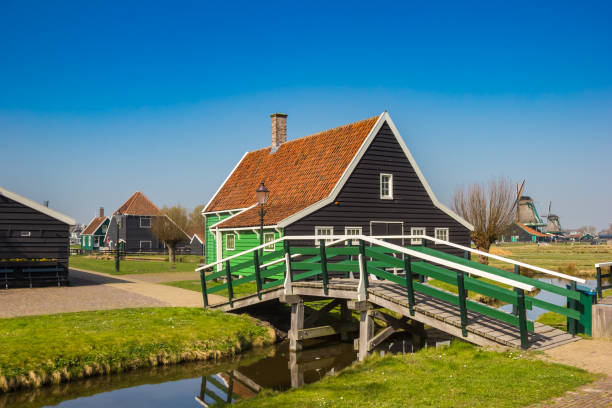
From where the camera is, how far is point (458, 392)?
7.76 metres

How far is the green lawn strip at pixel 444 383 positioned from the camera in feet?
24.5

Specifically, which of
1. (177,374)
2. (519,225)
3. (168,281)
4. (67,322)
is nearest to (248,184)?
(168,281)

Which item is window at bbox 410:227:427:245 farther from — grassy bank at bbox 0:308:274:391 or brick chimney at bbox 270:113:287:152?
grassy bank at bbox 0:308:274:391

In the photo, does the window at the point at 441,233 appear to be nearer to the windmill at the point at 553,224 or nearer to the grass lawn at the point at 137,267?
the grass lawn at the point at 137,267

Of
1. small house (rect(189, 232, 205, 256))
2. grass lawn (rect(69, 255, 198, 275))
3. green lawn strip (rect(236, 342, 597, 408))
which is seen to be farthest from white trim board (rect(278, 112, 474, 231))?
small house (rect(189, 232, 205, 256))

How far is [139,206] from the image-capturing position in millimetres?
66812

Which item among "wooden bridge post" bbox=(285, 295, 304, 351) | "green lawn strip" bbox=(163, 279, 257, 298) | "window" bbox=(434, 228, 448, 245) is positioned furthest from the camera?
"window" bbox=(434, 228, 448, 245)

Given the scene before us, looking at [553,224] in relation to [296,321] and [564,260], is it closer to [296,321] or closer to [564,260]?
[564,260]

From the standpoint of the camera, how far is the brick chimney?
30.2 meters

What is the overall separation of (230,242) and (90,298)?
794 centimetres

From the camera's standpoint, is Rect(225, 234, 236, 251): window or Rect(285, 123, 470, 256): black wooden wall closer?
Rect(285, 123, 470, 256): black wooden wall

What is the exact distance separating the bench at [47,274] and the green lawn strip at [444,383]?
17.7 m

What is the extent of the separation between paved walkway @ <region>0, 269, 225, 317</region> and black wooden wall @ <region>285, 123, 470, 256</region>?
5246 millimetres

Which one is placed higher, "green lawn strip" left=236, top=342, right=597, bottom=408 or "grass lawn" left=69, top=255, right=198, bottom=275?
"green lawn strip" left=236, top=342, right=597, bottom=408
